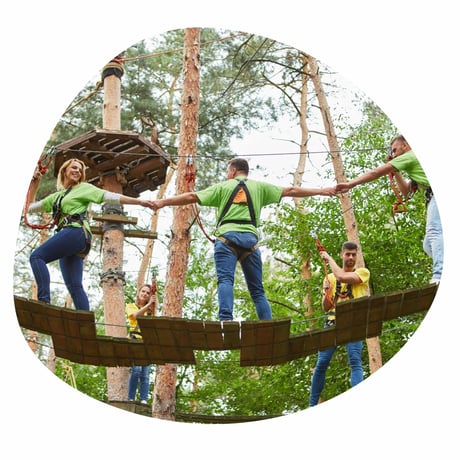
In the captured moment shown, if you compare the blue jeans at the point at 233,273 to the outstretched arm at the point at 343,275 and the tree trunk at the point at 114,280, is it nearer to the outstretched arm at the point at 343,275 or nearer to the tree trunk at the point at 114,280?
the outstretched arm at the point at 343,275

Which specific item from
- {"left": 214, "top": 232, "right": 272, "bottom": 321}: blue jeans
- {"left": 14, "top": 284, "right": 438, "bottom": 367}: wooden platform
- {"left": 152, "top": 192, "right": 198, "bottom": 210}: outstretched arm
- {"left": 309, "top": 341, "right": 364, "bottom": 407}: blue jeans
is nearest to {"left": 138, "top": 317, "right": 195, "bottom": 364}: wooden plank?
{"left": 14, "top": 284, "right": 438, "bottom": 367}: wooden platform

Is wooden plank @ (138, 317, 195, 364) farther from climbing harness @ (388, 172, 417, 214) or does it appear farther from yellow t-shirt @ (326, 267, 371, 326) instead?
climbing harness @ (388, 172, 417, 214)

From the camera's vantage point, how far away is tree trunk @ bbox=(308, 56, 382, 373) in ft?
21.4

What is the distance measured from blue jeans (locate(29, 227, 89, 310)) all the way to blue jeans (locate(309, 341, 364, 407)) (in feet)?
6.56

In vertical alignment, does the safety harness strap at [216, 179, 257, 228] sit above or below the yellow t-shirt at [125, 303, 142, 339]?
above

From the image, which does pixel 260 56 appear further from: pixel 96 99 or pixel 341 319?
pixel 341 319

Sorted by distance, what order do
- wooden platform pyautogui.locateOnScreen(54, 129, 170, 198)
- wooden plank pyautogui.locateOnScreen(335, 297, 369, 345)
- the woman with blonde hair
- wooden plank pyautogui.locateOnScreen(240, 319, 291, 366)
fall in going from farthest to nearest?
wooden platform pyautogui.locateOnScreen(54, 129, 170, 198) → the woman with blonde hair → wooden plank pyautogui.locateOnScreen(335, 297, 369, 345) → wooden plank pyautogui.locateOnScreen(240, 319, 291, 366)

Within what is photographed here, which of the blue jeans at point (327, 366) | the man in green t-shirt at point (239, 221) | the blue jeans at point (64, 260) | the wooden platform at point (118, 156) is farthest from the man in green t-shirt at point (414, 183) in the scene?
the blue jeans at point (64, 260)

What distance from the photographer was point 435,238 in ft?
20.5

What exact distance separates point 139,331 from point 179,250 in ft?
2.63

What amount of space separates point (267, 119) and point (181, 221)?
1209 mm

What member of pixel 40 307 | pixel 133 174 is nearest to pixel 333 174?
pixel 133 174

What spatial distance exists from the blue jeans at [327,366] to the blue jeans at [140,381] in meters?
1.46

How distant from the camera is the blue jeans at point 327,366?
246 inches
